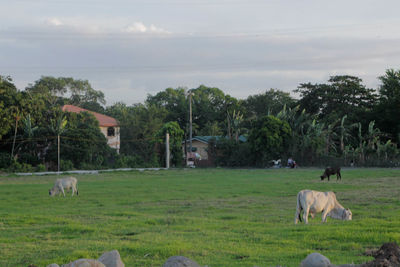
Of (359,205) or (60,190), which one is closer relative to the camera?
(359,205)

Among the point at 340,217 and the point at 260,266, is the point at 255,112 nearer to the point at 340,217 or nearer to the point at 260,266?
the point at 340,217

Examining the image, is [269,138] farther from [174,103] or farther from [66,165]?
[174,103]

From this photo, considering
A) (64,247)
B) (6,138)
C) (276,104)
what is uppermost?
(276,104)

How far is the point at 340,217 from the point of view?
1427 centimetres

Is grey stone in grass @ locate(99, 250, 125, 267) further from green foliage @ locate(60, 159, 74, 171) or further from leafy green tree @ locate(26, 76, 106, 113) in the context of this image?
leafy green tree @ locate(26, 76, 106, 113)

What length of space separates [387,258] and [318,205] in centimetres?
668

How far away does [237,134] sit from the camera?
60531 millimetres

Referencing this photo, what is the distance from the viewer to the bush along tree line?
169 ft

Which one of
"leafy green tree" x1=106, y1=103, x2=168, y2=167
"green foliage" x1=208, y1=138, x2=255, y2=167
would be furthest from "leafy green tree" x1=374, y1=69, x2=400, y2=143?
"leafy green tree" x1=106, y1=103, x2=168, y2=167

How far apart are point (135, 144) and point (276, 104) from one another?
2333 cm

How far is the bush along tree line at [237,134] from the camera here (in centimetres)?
5162

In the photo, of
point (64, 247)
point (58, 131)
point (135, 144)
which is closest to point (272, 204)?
point (64, 247)

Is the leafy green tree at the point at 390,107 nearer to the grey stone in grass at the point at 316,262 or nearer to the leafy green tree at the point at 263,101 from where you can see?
the leafy green tree at the point at 263,101

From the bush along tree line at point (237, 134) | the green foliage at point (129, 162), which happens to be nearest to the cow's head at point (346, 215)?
the bush along tree line at point (237, 134)
